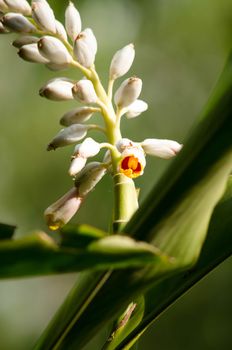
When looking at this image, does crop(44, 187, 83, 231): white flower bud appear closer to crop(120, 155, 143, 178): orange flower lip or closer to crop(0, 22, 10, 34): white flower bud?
crop(120, 155, 143, 178): orange flower lip

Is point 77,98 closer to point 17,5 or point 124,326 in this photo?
point 17,5

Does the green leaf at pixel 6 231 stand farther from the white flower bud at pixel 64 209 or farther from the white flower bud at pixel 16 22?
the white flower bud at pixel 16 22

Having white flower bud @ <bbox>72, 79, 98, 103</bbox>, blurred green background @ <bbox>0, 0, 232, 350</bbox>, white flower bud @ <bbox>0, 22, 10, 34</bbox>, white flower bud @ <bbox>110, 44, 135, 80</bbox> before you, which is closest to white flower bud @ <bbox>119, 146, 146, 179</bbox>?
→ white flower bud @ <bbox>72, 79, 98, 103</bbox>

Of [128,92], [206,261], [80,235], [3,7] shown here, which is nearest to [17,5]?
[3,7]

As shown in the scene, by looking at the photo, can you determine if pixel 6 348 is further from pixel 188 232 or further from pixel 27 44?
pixel 188 232

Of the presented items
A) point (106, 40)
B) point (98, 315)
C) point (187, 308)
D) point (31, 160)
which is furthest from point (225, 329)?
point (98, 315)

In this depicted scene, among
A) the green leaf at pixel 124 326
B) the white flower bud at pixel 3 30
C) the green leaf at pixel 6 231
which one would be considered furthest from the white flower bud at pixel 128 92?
the green leaf at pixel 6 231
